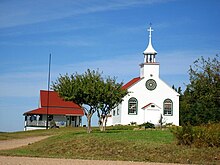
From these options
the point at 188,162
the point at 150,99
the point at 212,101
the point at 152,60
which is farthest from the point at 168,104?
the point at 188,162

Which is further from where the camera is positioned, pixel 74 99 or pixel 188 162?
pixel 74 99

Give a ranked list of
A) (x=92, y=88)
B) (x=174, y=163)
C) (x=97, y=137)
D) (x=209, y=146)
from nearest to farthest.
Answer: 1. (x=174, y=163)
2. (x=209, y=146)
3. (x=97, y=137)
4. (x=92, y=88)

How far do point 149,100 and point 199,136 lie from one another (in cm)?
3779

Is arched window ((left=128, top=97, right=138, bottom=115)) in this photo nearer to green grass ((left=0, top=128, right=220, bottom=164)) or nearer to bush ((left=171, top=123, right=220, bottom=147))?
green grass ((left=0, top=128, right=220, bottom=164))

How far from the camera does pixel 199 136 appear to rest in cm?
2256

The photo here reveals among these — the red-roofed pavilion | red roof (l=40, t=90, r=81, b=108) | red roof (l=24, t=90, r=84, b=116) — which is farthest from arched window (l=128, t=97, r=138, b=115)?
red roof (l=40, t=90, r=81, b=108)

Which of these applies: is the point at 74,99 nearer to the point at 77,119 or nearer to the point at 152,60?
the point at 152,60

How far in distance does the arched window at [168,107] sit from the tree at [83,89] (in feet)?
82.3

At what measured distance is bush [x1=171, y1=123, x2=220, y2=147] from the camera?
22203 millimetres

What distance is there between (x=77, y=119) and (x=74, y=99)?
32347mm

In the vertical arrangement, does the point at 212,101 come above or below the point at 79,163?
above

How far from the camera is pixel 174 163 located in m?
19.6

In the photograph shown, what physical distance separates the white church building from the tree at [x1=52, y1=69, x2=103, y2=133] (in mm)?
23075

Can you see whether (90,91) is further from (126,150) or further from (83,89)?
(126,150)
